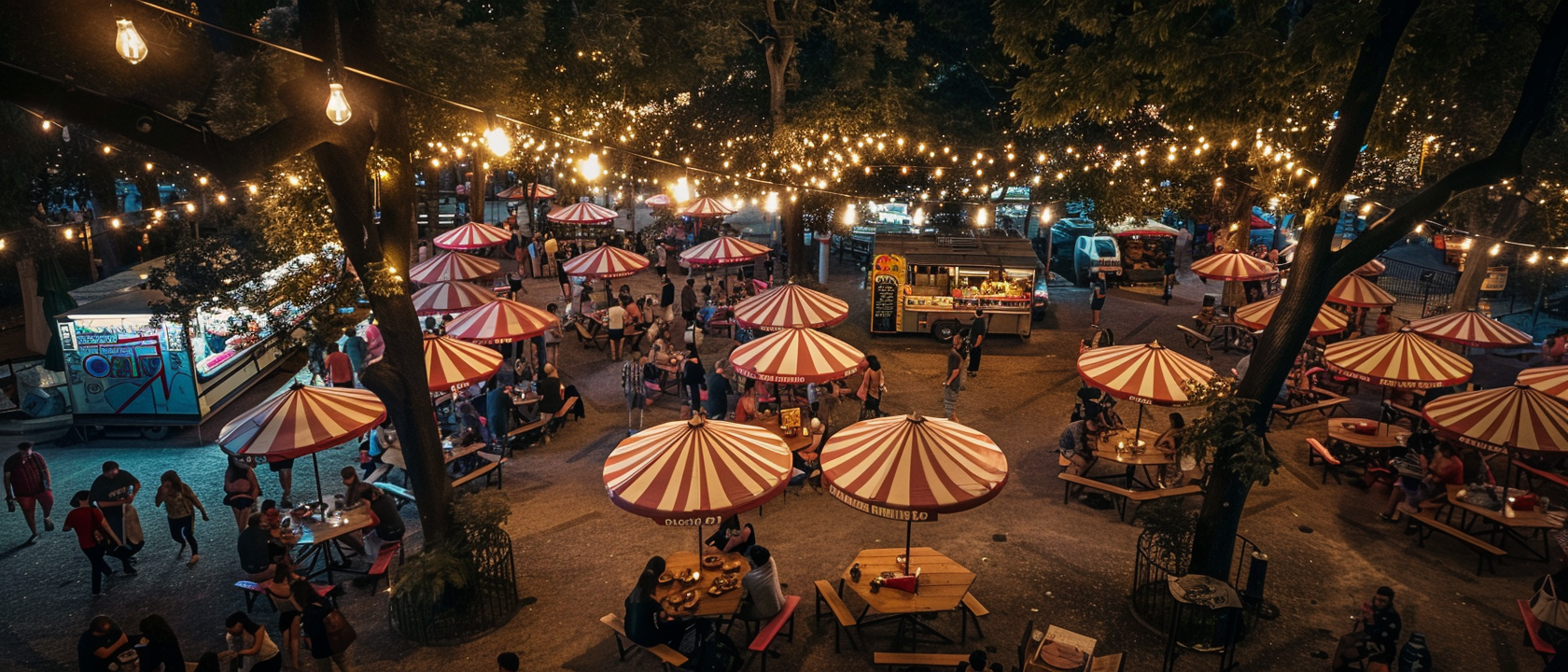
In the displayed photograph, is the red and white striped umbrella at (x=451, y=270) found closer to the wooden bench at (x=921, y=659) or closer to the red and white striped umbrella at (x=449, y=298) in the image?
the red and white striped umbrella at (x=449, y=298)

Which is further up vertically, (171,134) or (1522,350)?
(171,134)

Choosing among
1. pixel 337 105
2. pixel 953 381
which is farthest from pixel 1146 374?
pixel 337 105

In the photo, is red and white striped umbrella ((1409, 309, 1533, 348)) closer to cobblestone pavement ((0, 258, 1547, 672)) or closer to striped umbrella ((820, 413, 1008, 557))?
cobblestone pavement ((0, 258, 1547, 672))

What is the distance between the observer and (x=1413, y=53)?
9.47 metres

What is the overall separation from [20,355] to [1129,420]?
78.7 feet

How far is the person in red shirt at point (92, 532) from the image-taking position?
10391 millimetres

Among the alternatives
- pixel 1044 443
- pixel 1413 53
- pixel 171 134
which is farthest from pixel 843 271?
pixel 171 134

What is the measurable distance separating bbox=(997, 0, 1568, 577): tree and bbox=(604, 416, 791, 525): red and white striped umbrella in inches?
201

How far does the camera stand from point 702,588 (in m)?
9.36

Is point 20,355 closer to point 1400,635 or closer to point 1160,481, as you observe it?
point 1160,481

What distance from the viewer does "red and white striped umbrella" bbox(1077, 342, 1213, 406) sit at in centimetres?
1187

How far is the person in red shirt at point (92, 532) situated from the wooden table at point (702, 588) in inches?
283

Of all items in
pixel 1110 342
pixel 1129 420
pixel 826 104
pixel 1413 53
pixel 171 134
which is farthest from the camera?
pixel 826 104

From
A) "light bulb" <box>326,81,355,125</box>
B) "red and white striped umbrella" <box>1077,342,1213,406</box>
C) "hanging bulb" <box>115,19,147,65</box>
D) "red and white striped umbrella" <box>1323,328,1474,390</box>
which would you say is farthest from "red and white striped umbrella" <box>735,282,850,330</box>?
"hanging bulb" <box>115,19,147,65</box>
